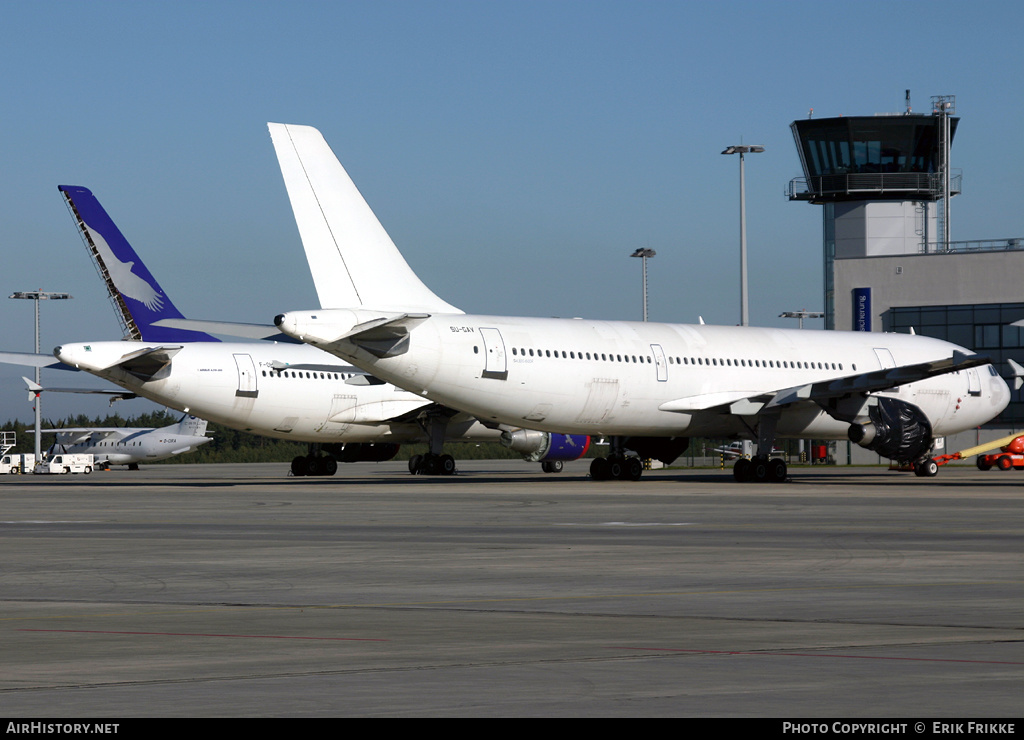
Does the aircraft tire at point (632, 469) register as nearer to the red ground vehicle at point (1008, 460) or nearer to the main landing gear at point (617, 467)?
the main landing gear at point (617, 467)


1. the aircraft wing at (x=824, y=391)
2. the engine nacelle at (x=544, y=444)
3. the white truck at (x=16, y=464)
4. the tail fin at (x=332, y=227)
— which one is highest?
the tail fin at (x=332, y=227)

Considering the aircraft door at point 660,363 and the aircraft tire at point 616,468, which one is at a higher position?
the aircraft door at point 660,363

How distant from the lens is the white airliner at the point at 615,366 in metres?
33.6

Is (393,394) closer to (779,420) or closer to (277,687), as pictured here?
(779,420)

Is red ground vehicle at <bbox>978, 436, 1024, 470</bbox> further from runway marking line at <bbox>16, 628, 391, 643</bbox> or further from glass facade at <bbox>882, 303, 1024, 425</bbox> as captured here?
runway marking line at <bbox>16, 628, 391, 643</bbox>

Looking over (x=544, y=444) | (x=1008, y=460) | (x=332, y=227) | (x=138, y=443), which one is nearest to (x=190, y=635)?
(x=332, y=227)

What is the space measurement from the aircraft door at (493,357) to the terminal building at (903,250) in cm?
4161

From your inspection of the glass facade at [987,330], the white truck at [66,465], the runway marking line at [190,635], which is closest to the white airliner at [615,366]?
the runway marking line at [190,635]

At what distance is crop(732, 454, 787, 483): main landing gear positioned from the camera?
3941 centimetres

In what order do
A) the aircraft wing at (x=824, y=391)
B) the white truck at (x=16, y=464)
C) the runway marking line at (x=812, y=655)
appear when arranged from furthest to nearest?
the white truck at (x=16, y=464)
the aircraft wing at (x=824, y=391)
the runway marking line at (x=812, y=655)

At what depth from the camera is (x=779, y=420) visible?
4041 cm

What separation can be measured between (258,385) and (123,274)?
216 inches

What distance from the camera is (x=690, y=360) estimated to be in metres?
39.2

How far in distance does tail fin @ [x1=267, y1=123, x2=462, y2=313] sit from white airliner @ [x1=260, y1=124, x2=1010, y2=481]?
37 millimetres
